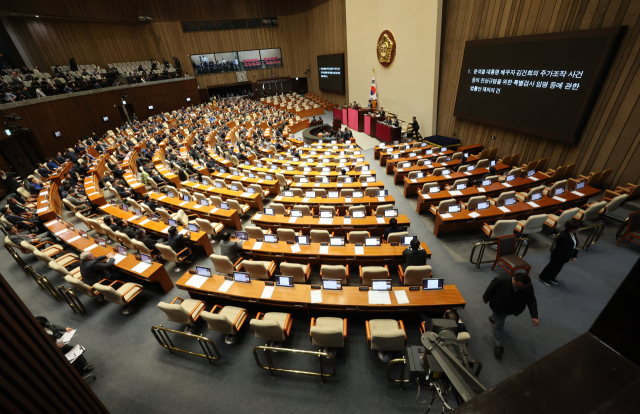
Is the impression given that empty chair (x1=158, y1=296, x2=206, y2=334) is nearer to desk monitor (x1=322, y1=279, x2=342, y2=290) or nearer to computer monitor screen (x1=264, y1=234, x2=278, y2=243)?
computer monitor screen (x1=264, y1=234, x2=278, y2=243)

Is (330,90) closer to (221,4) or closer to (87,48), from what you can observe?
(221,4)

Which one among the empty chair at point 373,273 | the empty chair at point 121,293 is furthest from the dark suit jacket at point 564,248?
the empty chair at point 121,293

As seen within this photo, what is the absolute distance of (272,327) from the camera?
13.5 ft

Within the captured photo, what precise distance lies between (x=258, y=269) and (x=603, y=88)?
11266 mm

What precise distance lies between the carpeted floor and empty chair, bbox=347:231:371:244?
90 cm

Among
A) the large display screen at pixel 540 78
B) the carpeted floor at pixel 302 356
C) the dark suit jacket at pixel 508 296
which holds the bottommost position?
the carpeted floor at pixel 302 356

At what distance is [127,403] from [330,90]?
91.1 ft

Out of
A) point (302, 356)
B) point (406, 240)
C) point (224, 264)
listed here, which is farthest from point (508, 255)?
point (224, 264)

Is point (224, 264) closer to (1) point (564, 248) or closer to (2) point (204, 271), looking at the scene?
(2) point (204, 271)

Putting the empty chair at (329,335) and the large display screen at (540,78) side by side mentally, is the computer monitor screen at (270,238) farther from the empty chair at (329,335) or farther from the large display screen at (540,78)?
the large display screen at (540,78)

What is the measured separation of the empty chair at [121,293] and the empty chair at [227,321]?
2025 mm

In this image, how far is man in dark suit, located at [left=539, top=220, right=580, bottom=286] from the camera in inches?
183

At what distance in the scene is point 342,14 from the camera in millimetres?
22125

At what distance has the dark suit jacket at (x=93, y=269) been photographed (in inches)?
222
